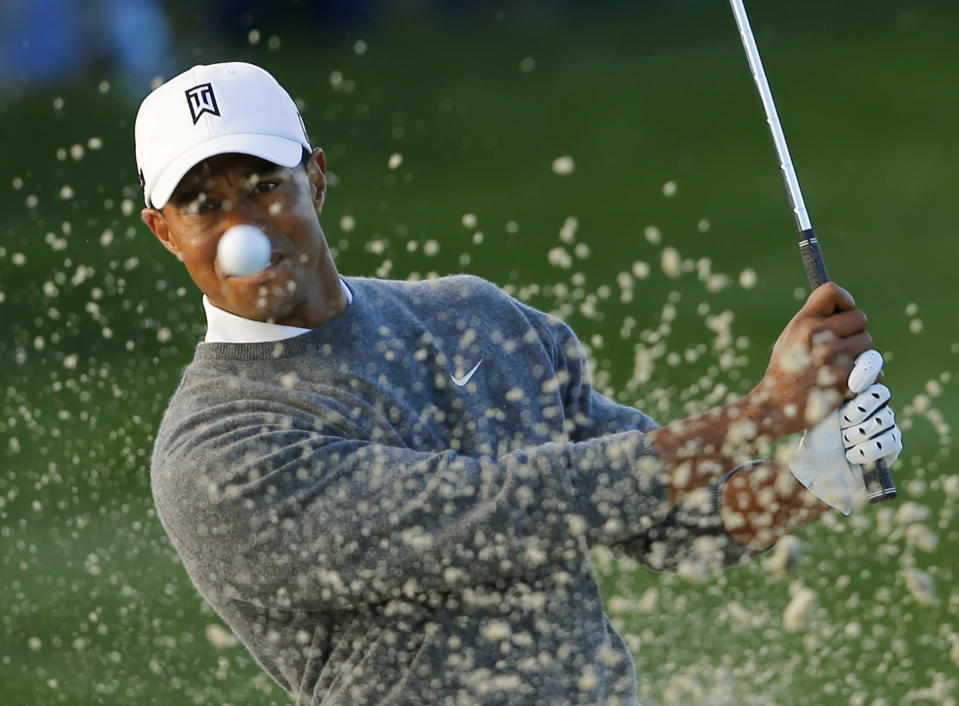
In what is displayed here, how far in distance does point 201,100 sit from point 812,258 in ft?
1.96

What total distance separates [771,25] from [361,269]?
9.38 feet

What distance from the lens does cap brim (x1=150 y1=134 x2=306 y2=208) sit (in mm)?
1432

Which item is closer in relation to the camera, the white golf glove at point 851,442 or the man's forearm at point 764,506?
the white golf glove at point 851,442

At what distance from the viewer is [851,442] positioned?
4.48 ft

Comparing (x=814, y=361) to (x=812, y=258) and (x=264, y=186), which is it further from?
(x=264, y=186)

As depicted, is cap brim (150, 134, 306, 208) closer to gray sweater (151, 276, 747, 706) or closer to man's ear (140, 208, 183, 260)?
man's ear (140, 208, 183, 260)

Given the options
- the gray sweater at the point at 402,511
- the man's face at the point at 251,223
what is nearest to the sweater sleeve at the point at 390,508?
the gray sweater at the point at 402,511

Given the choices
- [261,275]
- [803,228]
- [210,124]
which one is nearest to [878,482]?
[803,228]

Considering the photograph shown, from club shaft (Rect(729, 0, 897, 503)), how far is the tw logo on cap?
20.1 inches

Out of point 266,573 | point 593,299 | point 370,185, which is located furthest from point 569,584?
point 370,185

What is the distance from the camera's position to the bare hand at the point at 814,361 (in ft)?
4.35

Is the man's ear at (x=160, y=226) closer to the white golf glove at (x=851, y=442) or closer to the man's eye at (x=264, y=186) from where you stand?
the man's eye at (x=264, y=186)

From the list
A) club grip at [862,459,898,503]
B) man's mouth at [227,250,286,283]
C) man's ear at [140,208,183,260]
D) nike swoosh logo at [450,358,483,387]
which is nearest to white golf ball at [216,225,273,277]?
man's mouth at [227,250,286,283]

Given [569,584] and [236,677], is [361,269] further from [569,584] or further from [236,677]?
[569,584]
